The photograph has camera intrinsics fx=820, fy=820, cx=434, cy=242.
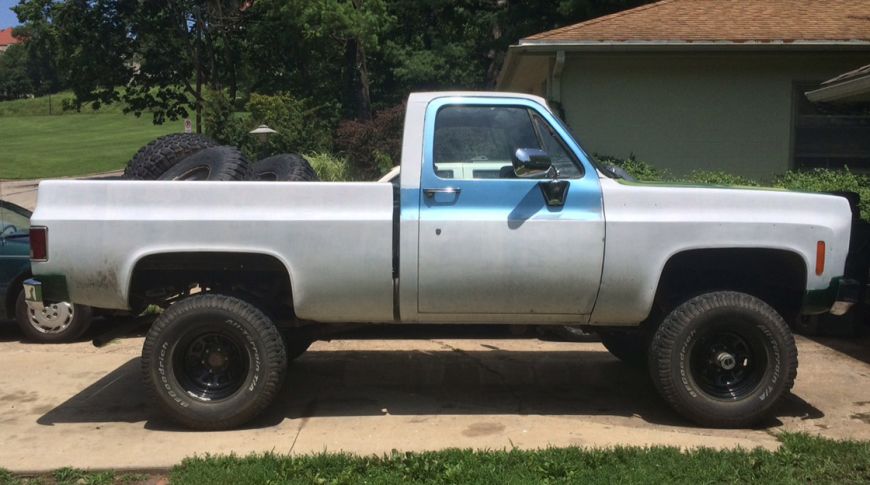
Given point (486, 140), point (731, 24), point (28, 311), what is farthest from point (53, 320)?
point (731, 24)

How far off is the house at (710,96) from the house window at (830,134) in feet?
0.05

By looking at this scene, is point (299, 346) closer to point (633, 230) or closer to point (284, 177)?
point (284, 177)

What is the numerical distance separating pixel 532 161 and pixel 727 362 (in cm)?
185

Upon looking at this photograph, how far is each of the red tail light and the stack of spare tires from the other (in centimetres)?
98

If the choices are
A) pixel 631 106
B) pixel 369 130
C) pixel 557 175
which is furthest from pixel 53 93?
pixel 557 175

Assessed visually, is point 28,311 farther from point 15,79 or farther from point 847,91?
point 15,79

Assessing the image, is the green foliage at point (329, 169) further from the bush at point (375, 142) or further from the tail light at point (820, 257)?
the tail light at point (820, 257)

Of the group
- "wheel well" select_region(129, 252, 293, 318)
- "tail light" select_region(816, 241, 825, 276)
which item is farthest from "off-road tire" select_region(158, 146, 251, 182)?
"tail light" select_region(816, 241, 825, 276)

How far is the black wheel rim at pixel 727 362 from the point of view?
17.4 ft

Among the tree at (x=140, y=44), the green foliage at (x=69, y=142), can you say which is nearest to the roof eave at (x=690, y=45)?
the tree at (x=140, y=44)

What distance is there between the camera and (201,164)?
5.84m

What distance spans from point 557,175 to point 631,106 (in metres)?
7.62

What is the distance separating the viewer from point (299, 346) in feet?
21.1

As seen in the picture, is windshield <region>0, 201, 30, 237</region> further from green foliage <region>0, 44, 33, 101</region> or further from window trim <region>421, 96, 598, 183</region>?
green foliage <region>0, 44, 33, 101</region>
